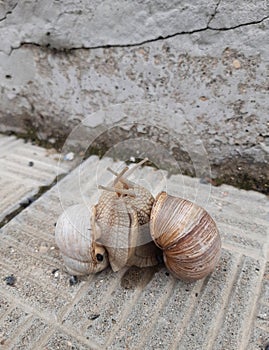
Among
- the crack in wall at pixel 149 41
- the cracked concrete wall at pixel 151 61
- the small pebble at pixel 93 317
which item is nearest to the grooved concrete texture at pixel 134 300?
the small pebble at pixel 93 317

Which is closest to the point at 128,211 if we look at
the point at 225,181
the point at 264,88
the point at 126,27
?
the point at 225,181

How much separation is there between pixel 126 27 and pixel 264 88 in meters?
0.85

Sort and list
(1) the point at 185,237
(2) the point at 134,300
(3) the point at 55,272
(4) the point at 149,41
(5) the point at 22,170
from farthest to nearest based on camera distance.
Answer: (5) the point at 22,170 → (4) the point at 149,41 → (3) the point at 55,272 → (2) the point at 134,300 → (1) the point at 185,237

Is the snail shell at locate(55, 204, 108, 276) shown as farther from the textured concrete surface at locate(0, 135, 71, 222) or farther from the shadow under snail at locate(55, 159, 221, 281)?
the textured concrete surface at locate(0, 135, 71, 222)

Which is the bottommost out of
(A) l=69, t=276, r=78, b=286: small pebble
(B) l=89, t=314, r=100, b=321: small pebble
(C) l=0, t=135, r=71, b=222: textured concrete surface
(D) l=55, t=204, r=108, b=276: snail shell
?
(B) l=89, t=314, r=100, b=321: small pebble

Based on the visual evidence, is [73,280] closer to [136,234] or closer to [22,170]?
[136,234]

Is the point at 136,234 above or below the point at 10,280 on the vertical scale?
above

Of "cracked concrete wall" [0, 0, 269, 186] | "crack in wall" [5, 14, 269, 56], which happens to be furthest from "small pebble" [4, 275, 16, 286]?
"crack in wall" [5, 14, 269, 56]

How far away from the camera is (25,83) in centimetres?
253

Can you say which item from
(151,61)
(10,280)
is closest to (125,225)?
(10,280)

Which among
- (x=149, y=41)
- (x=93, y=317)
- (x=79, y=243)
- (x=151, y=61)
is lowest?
(x=93, y=317)

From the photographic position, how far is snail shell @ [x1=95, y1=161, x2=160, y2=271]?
4.74 feet

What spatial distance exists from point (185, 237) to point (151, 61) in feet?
3.85

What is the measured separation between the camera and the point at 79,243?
4.63 feet
